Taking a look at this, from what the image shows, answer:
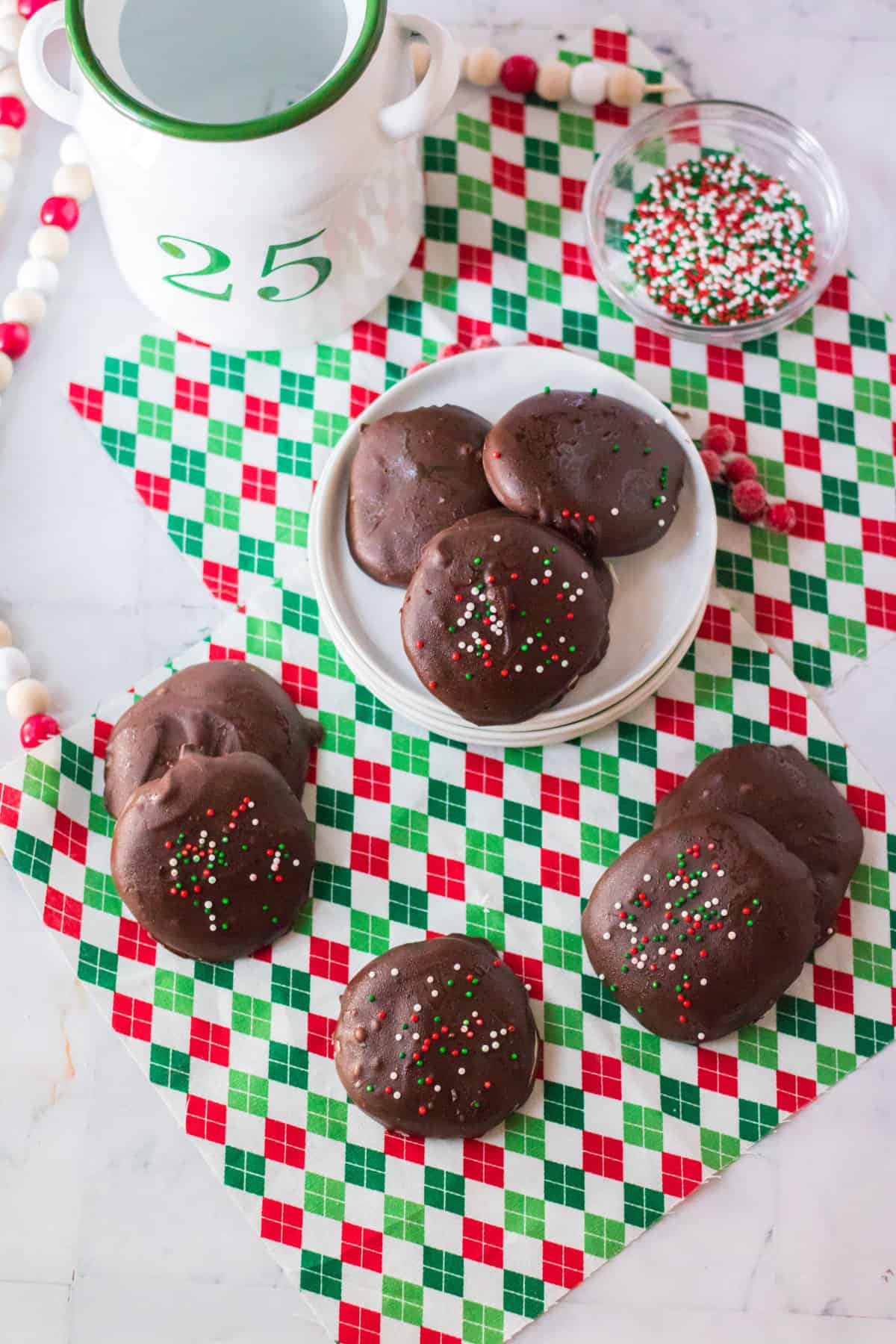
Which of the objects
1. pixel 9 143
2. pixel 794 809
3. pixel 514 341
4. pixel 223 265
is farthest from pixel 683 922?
pixel 9 143

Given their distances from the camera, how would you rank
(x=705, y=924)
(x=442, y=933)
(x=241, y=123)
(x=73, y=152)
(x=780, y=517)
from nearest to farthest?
(x=241, y=123) → (x=705, y=924) → (x=442, y=933) → (x=780, y=517) → (x=73, y=152)

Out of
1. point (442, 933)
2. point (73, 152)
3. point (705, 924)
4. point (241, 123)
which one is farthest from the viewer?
point (73, 152)

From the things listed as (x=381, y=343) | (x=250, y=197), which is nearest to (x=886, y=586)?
(x=381, y=343)

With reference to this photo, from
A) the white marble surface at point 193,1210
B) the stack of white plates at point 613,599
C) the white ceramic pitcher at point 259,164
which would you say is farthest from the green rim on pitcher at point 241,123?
the white marble surface at point 193,1210

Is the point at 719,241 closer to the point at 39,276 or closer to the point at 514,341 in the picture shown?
the point at 514,341

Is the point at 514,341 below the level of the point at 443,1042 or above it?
above

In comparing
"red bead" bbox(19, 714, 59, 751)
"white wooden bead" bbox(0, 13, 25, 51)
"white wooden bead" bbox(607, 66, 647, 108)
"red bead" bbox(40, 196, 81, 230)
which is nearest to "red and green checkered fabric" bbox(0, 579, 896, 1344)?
"red bead" bbox(19, 714, 59, 751)
